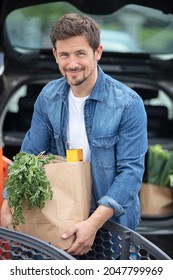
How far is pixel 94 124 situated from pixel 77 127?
0.31 feet

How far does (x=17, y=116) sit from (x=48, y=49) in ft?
1.55

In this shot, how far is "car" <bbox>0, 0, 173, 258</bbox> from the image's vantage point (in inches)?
173

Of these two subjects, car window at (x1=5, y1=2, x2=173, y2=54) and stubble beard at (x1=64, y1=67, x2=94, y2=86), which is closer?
stubble beard at (x1=64, y1=67, x2=94, y2=86)

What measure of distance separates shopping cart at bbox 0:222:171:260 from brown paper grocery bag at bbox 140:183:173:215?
1605 millimetres

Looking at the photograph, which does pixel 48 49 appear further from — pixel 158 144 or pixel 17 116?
pixel 158 144

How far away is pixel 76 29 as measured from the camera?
246 cm

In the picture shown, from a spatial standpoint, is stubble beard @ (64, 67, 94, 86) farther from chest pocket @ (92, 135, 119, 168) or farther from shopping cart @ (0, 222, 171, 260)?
shopping cart @ (0, 222, 171, 260)

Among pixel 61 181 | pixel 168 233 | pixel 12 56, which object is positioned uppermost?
pixel 61 181

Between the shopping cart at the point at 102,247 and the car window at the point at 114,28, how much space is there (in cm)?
199

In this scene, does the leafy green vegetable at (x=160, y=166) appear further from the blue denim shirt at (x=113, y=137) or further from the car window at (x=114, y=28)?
the blue denim shirt at (x=113, y=137)

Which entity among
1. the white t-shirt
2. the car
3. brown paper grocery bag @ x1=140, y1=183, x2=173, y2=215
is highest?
the white t-shirt

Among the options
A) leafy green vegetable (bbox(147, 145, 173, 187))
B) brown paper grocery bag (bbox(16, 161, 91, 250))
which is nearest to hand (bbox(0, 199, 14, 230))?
brown paper grocery bag (bbox(16, 161, 91, 250))

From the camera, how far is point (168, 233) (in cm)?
399

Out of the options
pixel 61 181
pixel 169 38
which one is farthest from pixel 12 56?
pixel 61 181
